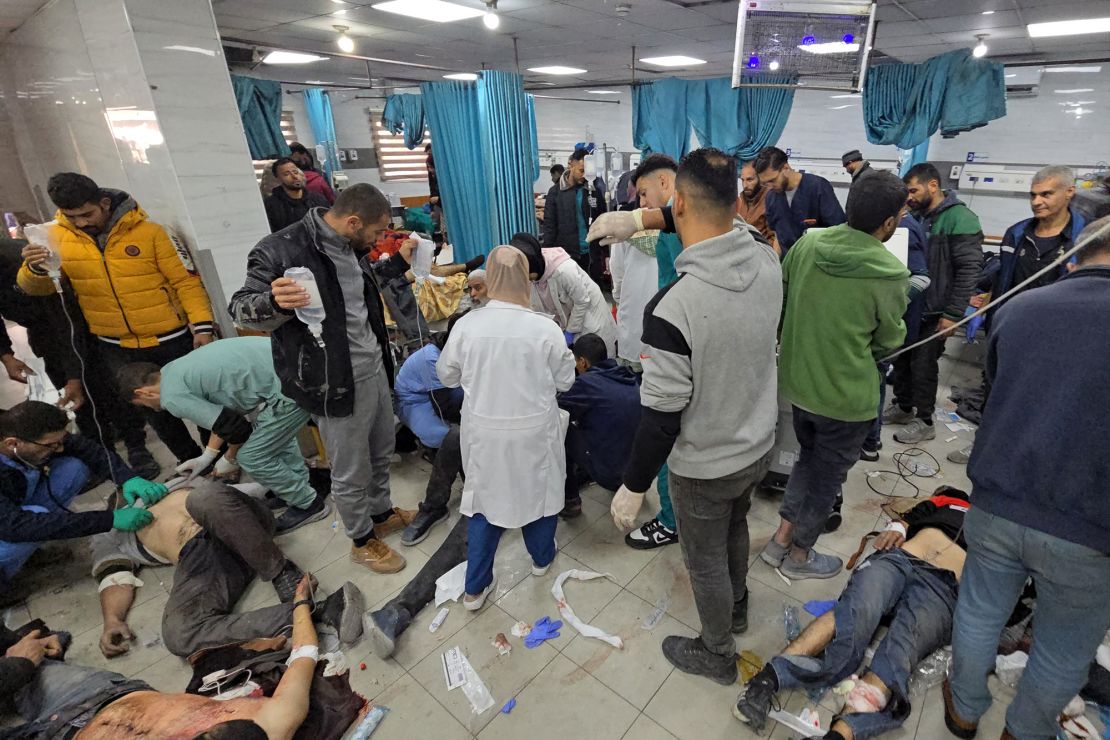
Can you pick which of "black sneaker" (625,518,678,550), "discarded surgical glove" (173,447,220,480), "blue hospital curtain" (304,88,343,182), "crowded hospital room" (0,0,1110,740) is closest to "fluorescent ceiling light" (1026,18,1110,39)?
"crowded hospital room" (0,0,1110,740)

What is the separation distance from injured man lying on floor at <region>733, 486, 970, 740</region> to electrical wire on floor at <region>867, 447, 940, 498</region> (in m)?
0.92

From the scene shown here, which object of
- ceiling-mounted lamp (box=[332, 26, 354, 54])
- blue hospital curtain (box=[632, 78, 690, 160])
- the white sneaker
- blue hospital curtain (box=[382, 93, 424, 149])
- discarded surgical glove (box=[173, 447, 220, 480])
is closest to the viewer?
the white sneaker

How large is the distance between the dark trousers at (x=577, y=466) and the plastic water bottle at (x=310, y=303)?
49.3 inches

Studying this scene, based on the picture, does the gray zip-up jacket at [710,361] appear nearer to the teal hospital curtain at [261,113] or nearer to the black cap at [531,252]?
the black cap at [531,252]

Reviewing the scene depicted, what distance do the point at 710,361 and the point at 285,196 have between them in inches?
152

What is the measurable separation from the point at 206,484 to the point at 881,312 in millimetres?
2788

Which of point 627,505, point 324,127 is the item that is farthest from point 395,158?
point 627,505

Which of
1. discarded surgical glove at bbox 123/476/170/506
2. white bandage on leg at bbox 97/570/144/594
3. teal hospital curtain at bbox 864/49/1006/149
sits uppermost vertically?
teal hospital curtain at bbox 864/49/1006/149

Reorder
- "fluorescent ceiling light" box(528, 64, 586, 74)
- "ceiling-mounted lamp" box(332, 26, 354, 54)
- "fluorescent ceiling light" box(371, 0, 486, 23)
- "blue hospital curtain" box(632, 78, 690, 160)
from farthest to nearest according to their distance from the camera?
"fluorescent ceiling light" box(528, 64, 586, 74), "blue hospital curtain" box(632, 78, 690, 160), "ceiling-mounted lamp" box(332, 26, 354, 54), "fluorescent ceiling light" box(371, 0, 486, 23)

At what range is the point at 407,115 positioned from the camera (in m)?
7.26

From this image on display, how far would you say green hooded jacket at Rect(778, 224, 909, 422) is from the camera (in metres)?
1.73

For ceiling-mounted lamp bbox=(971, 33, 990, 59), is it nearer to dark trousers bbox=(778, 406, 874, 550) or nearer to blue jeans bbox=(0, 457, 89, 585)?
dark trousers bbox=(778, 406, 874, 550)

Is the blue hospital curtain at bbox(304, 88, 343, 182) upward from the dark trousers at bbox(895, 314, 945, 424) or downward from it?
upward

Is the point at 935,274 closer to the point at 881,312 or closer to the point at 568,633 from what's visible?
the point at 881,312
